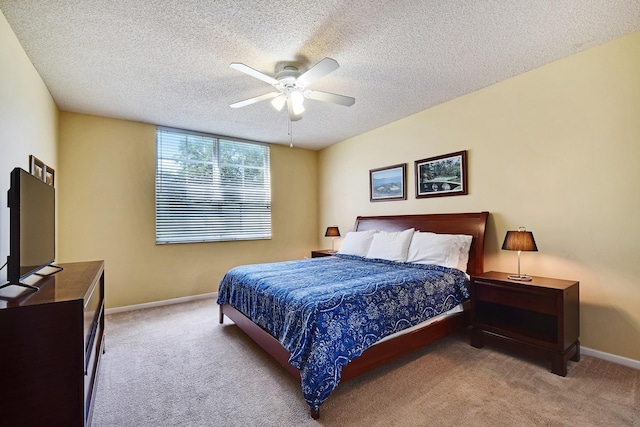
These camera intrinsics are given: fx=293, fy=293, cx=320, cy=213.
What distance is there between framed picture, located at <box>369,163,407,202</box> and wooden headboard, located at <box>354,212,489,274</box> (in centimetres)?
32

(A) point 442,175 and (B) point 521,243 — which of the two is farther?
(A) point 442,175

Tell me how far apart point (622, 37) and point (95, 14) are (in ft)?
13.2

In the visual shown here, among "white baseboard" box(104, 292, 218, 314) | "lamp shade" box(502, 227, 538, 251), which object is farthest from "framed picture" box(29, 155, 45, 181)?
"lamp shade" box(502, 227, 538, 251)

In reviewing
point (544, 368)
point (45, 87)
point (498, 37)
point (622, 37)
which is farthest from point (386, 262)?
point (45, 87)

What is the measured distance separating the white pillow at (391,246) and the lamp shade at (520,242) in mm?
1100

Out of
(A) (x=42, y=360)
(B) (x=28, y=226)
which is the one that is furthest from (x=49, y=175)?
(A) (x=42, y=360)

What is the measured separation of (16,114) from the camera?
2252 mm

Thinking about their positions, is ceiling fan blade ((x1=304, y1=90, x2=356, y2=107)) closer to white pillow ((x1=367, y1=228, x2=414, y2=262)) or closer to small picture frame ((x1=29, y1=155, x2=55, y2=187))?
white pillow ((x1=367, y1=228, x2=414, y2=262))

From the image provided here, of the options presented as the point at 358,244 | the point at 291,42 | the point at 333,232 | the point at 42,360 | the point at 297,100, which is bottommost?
the point at 42,360

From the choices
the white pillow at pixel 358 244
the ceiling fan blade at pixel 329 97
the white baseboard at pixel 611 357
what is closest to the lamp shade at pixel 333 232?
the white pillow at pixel 358 244

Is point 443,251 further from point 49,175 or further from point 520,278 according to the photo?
point 49,175

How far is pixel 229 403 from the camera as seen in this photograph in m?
1.98

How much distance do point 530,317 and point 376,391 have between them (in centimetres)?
182

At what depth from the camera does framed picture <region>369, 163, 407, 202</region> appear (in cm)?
421
